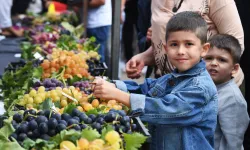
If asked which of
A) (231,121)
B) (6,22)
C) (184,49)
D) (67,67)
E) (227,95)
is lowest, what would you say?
(231,121)

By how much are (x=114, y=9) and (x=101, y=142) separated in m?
2.40

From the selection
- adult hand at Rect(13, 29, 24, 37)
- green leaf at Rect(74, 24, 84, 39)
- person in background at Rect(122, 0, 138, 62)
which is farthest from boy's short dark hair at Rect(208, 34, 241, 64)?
person in background at Rect(122, 0, 138, 62)

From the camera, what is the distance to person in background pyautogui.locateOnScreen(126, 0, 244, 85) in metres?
3.03

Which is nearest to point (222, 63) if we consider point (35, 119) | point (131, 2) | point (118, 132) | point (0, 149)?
point (118, 132)

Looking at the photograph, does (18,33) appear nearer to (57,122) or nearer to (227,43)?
(227,43)

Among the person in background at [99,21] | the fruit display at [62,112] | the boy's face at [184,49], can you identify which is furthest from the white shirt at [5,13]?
the boy's face at [184,49]

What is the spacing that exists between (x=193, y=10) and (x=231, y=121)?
0.68 meters

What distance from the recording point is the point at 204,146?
2566mm

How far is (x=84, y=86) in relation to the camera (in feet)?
10.4

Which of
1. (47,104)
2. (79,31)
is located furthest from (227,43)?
(79,31)

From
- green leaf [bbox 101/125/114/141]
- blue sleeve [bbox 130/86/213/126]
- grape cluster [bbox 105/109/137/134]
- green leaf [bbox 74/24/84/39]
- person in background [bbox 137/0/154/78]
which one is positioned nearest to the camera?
green leaf [bbox 101/125/114/141]

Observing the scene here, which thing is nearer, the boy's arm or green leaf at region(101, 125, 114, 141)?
green leaf at region(101, 125, 114, 141)

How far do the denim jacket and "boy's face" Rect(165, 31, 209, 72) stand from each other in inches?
1.8

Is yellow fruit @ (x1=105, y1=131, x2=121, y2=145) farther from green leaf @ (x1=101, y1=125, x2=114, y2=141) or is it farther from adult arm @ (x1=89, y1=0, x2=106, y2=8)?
adult arm @ (x1=89, y1=0, x2=106, y2=8)
